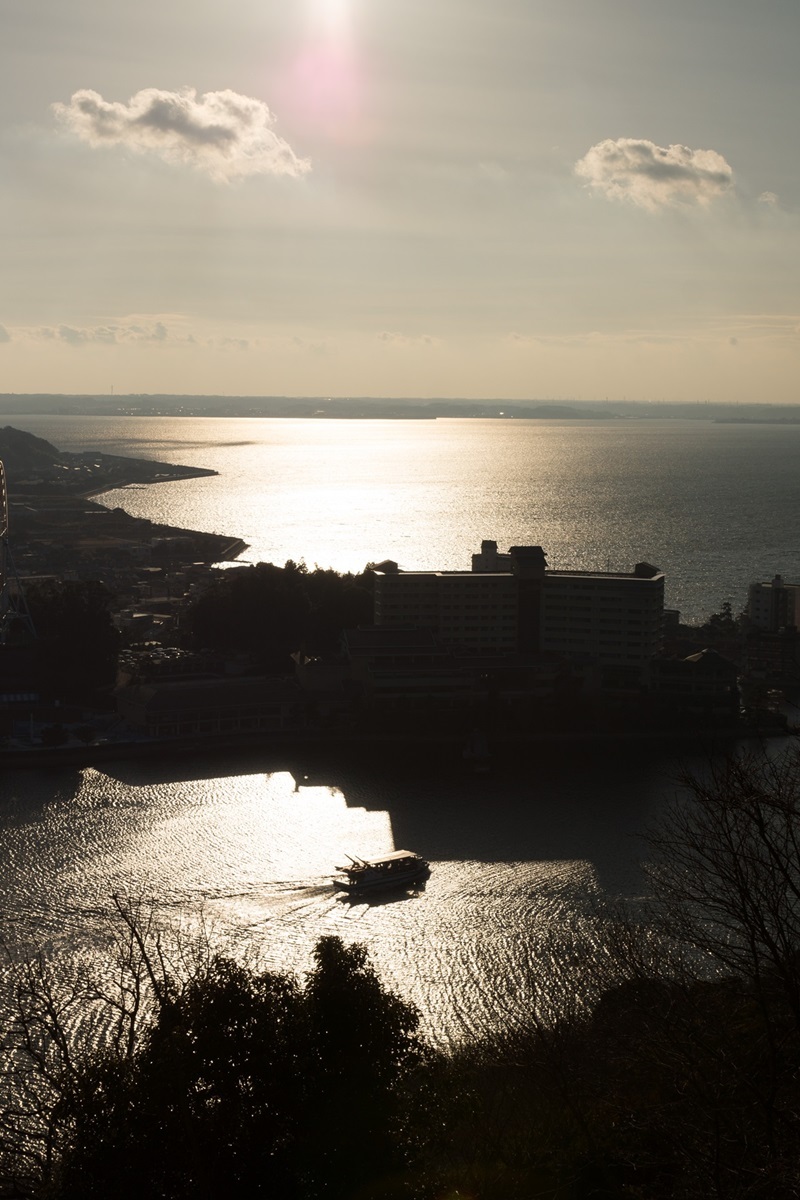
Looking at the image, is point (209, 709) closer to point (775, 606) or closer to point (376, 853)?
point (376, 853)

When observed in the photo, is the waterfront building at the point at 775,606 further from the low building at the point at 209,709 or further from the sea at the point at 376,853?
the low building at the point at 209,709

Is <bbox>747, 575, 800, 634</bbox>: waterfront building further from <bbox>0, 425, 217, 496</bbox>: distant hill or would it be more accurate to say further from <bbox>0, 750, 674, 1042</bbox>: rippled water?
<bbox>0, 425, 217, 496</bbox>: distant hill

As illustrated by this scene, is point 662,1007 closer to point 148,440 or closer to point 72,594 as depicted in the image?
point 72,594

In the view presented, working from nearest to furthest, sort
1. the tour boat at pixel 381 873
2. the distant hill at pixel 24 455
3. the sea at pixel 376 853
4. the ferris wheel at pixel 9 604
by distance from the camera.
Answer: the sea at pixel 376 853
the tour boat at pixel 381 873
the ferris wheel at pixel 9 604
the distant hill at pixel 24 455

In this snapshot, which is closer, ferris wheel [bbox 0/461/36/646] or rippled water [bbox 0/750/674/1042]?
rippled water [bbox 0/750/674/1042]

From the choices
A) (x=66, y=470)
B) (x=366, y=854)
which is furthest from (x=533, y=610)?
(x=66, y=470)

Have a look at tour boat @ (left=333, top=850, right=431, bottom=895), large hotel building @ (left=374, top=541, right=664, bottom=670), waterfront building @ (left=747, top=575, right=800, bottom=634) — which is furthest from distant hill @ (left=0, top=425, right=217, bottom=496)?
tour boat @ (left=333, top=850, right=431, bottom=895)

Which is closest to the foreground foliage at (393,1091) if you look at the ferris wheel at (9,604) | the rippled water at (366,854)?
the rippled water at (366,854)
